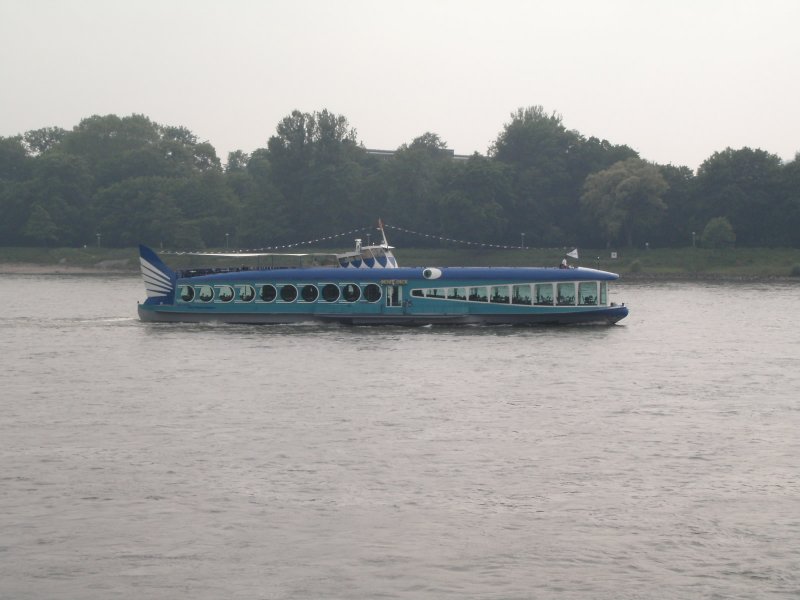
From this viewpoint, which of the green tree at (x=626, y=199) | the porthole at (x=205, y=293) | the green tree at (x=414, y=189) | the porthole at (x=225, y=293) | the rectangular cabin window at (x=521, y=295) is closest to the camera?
the rectangular cabin window at (x=521, y=295)

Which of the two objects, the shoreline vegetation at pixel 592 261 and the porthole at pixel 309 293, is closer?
the porthole at pixel 309 293

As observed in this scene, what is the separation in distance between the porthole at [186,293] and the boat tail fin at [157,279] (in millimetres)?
463

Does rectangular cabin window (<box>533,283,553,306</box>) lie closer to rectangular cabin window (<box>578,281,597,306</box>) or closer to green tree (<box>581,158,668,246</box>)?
rectangular cabin window (<box>578,281,597,306</box>)

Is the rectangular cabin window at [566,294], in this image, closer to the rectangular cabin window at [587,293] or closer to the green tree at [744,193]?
the rectangular cabin window at [587,293]

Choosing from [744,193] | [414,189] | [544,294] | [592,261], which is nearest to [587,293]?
[544,294]

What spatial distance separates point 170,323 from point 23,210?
362 ft

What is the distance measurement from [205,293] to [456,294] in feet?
46.0

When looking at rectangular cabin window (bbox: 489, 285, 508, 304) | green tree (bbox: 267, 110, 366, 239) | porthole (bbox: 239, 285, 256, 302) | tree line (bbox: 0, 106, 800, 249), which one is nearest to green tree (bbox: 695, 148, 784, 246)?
tree line (bbox: 0, 106, 800, 249)

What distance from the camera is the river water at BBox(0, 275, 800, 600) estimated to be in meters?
20.3

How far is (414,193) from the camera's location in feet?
525

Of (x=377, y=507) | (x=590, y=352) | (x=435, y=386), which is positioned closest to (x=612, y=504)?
(x=377, y=507)

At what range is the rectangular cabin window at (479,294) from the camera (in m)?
61.7

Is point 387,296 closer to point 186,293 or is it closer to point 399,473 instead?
point 186,293

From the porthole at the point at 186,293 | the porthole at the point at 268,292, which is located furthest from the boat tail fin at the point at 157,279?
the porthole at the point at 268,292
